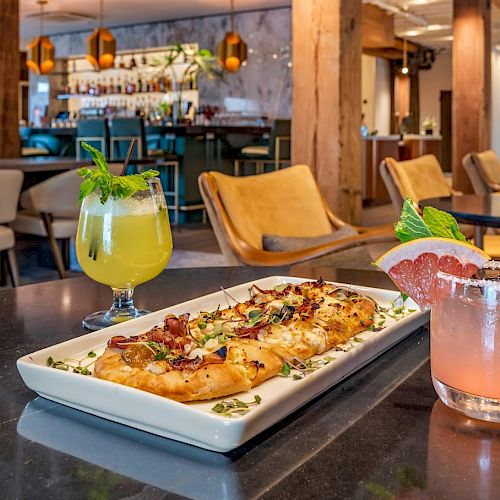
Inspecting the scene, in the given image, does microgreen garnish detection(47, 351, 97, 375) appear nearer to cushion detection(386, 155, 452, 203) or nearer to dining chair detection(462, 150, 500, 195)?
cushion detection(386, 155, 452, 203)

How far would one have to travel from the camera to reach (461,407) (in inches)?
26.7

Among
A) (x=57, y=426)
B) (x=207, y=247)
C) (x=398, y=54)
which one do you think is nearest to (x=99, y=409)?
(x=57, y=426)

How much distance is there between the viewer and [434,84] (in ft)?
51.9

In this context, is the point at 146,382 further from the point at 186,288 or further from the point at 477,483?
the point at 186,288

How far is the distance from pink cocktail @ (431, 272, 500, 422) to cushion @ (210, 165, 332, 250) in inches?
69.3

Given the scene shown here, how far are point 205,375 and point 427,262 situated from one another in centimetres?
27

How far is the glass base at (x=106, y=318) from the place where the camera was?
3.29ft

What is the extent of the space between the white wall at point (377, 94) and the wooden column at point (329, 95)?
9504 millimetres

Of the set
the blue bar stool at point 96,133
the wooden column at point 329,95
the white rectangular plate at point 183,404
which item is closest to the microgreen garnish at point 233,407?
the white rectangular plate at point 183,404

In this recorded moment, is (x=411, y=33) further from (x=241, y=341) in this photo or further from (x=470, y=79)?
(x=241, y=341)

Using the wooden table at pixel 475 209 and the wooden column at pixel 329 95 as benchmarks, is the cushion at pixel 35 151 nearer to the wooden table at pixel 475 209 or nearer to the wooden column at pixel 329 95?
the wooden column at pixel 329 95

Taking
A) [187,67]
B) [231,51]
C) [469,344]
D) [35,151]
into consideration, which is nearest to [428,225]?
[469,344]

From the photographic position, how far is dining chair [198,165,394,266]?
229 centimetres

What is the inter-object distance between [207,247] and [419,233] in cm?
576
